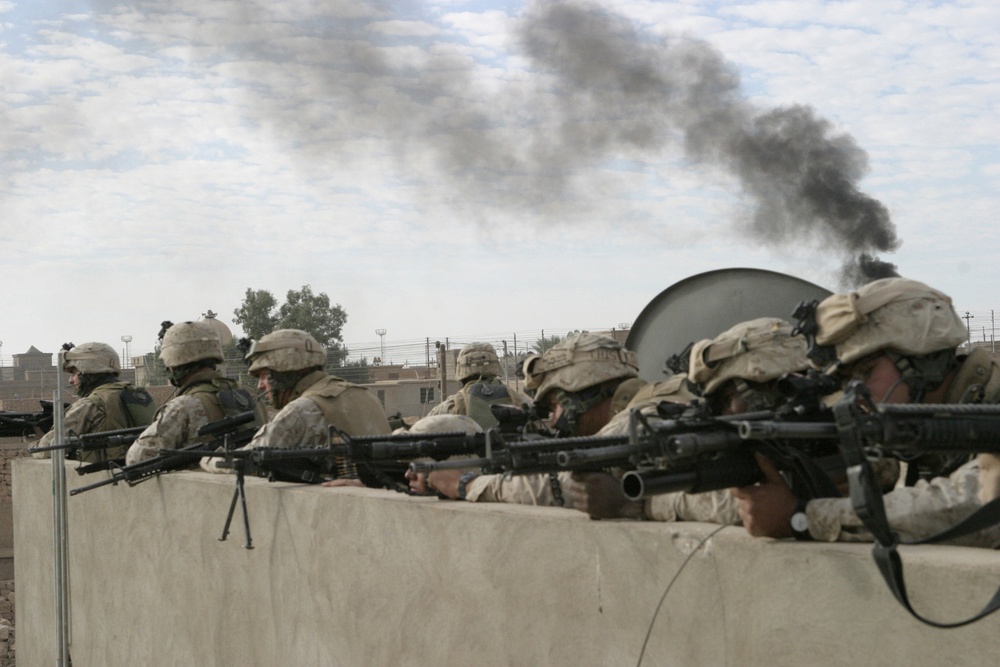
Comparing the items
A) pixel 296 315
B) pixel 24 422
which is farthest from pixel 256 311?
pixel 24 422

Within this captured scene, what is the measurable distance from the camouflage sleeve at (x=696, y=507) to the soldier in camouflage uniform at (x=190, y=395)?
15.2ft

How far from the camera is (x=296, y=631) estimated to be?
5.82 metres

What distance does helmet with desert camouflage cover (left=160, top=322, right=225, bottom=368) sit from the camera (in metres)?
8.79

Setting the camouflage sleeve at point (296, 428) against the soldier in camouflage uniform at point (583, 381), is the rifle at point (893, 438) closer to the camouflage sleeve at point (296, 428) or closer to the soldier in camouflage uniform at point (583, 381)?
the soldier in camouflage uniform at point (583, 381)

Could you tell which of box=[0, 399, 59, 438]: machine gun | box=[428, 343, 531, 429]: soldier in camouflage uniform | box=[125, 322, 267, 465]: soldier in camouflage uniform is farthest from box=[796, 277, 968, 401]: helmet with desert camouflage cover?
box=[0, 399, 59, 438]: machine gun

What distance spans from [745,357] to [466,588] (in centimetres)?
143

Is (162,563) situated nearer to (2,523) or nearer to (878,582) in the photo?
(878,582)

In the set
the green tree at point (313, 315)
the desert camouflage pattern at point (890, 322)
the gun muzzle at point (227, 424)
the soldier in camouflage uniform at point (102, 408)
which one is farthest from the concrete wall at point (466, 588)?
the green tree at point (313, 315)

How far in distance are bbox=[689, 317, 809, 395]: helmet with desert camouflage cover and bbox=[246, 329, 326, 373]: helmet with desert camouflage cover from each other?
414cm

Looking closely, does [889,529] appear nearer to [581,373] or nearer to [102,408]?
[581,373]

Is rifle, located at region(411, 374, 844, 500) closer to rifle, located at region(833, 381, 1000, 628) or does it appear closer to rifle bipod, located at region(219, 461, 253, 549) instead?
rifle, located at region(833, 381, 1000, 628)

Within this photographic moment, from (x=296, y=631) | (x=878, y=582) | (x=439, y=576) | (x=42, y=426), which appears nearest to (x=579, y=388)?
(x=439, y=576)

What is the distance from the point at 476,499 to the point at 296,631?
1.53 meters

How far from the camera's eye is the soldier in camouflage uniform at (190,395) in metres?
8.08
